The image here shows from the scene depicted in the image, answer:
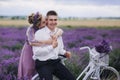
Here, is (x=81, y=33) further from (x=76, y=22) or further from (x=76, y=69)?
(x=76, y=69)

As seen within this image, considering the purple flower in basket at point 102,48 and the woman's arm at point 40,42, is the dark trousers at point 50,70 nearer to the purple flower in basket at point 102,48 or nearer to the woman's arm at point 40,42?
the woman's arm at point 40,42

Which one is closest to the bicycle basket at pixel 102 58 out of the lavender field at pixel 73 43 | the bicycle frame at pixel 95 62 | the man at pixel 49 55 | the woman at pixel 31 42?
the bicycle frame at pixel 95 62

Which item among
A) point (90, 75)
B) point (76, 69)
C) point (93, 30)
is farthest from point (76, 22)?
point (90, 75)

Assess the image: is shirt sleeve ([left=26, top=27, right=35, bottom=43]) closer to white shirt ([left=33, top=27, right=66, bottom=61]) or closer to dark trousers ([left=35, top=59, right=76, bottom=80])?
white shirt ([left=33, top=27, right=66, bottom=61])

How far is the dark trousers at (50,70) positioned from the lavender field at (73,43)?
2.53 feet

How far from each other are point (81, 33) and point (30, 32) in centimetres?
575

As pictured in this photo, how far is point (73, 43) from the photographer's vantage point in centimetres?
914

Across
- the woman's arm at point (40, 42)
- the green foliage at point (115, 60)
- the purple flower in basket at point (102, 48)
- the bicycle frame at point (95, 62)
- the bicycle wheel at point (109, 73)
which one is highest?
the woman's arm at point (40, 42)

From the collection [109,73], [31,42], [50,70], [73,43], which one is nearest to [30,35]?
[31,42]

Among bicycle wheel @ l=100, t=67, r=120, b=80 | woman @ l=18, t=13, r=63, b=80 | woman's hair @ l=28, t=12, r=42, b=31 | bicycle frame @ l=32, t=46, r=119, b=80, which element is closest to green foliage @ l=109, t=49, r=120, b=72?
bicycle wheel @ l=100, t=67, r=120, b=80

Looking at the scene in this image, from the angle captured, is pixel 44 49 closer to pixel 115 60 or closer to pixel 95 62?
pixel 95 62

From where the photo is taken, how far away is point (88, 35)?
34.0 ft

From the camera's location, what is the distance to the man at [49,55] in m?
4.66

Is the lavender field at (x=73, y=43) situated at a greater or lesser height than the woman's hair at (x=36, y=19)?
lesser
